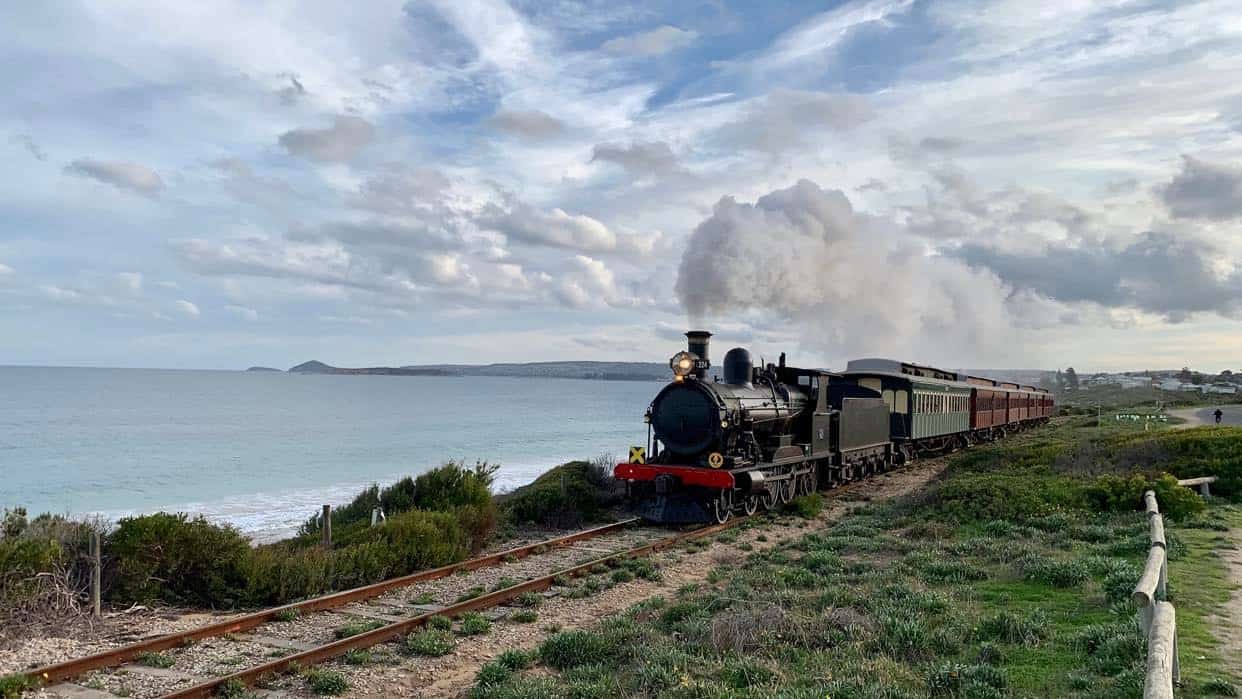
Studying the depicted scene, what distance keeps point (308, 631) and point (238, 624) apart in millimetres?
690

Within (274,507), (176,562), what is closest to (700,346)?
A: (176,562)

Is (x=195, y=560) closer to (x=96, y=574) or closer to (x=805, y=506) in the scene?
(x=96, y=574)

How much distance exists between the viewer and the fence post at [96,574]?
8.80m

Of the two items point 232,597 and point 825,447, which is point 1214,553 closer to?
point 825,447

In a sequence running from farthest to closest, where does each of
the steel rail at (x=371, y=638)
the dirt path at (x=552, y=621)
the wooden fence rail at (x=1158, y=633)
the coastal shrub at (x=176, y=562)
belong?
the coastal shrub at (x=176, y=562)
the dirt path at (x=552, y=621)
the steel rail at (x=371, y=638)
the wooden fence rail at (x=1158, y=633)

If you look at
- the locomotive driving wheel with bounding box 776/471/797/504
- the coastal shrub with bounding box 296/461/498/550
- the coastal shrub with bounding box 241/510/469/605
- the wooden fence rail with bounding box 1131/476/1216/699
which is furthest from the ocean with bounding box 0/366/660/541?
the wooden fence rail with bounding box 1131/476/1216/699

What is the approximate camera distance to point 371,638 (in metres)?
8.06

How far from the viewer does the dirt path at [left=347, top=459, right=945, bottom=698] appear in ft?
23.6

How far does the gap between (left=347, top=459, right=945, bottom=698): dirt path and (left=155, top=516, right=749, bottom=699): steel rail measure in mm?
410

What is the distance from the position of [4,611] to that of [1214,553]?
13791 mm

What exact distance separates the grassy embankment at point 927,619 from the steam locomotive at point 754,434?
210 centimetres

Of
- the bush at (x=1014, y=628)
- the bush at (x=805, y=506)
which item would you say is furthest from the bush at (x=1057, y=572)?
the bush at (x=805, y=506)

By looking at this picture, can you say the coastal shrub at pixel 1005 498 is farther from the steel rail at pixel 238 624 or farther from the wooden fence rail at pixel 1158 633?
the steel rail at pixel 238 624

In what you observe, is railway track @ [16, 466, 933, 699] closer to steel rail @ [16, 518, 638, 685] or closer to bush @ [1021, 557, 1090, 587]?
steel rail @ [16, 518, 638, 685]
